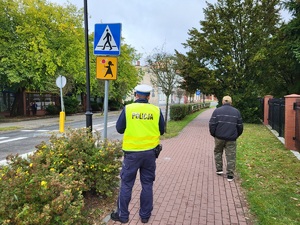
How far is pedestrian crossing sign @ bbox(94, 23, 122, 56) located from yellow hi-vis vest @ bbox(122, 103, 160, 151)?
5.63 feet

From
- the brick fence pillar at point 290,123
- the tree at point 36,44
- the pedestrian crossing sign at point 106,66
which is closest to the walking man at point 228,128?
the pedestrian crossing sign at point 106,66

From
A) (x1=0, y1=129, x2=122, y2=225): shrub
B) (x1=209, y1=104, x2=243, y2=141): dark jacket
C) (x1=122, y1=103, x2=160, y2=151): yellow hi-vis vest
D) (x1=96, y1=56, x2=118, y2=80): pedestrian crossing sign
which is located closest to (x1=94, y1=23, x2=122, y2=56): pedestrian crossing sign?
(x1=96, y1=56, x2=118, y2=80): pedestrian crossing sign

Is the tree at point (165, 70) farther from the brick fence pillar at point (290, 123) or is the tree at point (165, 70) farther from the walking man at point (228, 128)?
the walking man at point (228, 128)

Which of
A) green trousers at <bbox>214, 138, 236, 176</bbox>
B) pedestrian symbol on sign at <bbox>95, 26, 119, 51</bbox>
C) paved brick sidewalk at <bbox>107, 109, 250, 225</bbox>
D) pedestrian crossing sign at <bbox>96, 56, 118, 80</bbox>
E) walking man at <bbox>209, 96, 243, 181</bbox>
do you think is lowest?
paved brick sidewalk at <bbox>107, 109, 250, 225</bbox>

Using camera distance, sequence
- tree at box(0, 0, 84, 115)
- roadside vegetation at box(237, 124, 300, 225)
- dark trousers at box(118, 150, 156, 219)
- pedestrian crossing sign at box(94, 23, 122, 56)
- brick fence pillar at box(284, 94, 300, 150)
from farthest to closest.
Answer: tree at box(0, 0, 84, 115) < brick fence pillar at box(284, 94, 300, 150) < pedestrian crossing sign at box(94, 23, 122, 56) < roadside vegetation at box(237, 124, 300, 225) < dark trousers at box(118, 150, 156, 219)

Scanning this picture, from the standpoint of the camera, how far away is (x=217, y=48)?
19125mm

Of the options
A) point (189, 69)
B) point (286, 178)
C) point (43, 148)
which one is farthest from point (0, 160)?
point (189, 69)

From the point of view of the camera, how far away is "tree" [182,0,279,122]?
18859 mm

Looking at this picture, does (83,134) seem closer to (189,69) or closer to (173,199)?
(173,199)

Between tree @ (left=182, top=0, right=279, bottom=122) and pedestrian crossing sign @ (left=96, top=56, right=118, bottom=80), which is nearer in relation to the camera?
pedestrian crossing sign @ (left=96, top=56, right=118, bottom=80)

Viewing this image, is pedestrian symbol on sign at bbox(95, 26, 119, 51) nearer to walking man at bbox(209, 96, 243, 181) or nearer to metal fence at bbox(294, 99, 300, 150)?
walking man at bbox(209, 96, 243, 181)

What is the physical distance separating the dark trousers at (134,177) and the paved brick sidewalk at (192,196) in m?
0.18

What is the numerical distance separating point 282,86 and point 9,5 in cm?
2277

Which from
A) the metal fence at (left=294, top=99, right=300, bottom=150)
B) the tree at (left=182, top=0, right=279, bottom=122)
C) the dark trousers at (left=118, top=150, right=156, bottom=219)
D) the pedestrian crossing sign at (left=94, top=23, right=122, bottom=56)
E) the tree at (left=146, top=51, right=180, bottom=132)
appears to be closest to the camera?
the dark trousers at (left=118, top=150, right=156, bottom=219)
